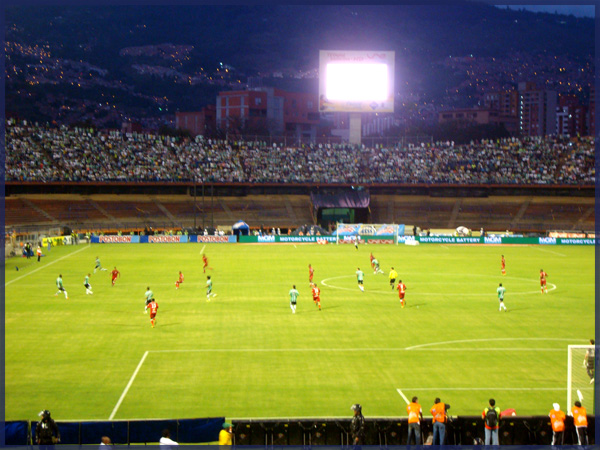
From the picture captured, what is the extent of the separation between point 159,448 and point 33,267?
44.8 metres

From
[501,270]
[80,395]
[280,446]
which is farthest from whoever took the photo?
[501,270]

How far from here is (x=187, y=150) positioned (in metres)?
114

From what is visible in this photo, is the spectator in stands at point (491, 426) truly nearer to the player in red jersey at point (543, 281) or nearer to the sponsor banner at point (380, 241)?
the player in red jersey at point (543, 281)

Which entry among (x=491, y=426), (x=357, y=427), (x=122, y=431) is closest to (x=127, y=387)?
(x=122, y=431)

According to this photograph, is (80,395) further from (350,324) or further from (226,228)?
(226,228)

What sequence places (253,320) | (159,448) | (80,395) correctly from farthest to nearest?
(253,320) → (80,395) → (159,448)

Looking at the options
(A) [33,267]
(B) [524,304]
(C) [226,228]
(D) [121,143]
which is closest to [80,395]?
(B) [524,304]

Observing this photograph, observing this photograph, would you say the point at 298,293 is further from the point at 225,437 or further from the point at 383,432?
the point at 225,437

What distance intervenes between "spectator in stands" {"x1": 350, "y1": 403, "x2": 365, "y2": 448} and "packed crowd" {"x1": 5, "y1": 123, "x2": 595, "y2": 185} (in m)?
86.9

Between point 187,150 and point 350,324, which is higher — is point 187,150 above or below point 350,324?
above

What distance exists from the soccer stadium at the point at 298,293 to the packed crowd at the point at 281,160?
0.38 m

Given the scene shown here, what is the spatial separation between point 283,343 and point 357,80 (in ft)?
245

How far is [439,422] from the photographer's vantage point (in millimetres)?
16328

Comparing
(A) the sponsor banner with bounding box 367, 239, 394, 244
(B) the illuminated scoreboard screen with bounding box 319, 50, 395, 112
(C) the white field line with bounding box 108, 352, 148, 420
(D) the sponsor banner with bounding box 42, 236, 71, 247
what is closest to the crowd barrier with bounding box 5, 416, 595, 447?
(C) the white field line with bounding box 108, 352, 148, 420
